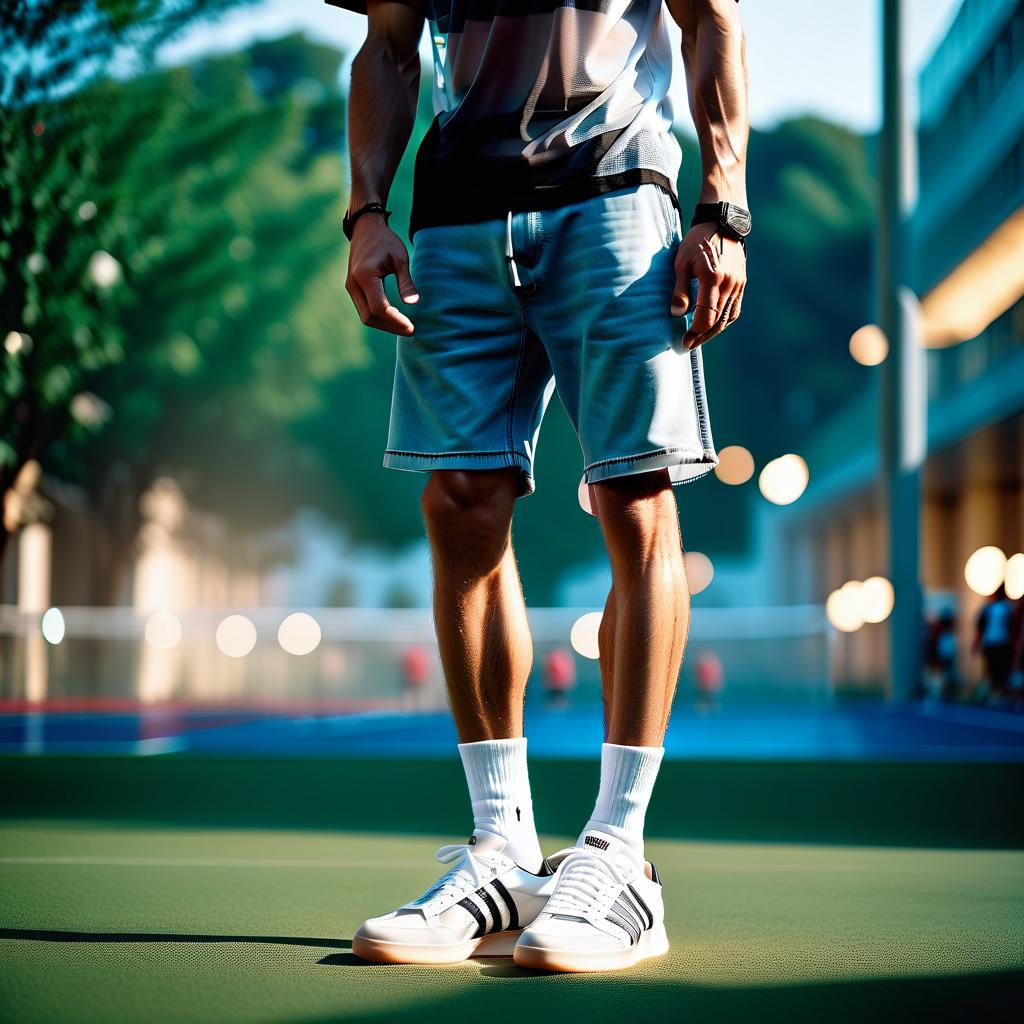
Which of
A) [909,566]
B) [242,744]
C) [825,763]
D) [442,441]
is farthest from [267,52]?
[442,441]

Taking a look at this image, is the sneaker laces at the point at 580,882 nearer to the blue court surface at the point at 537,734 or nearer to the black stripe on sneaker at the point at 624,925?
the black stripe on sneaker at the point at 624,925

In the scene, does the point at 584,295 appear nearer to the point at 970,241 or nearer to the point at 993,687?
the point at 993,687

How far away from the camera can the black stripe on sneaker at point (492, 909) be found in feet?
6.81

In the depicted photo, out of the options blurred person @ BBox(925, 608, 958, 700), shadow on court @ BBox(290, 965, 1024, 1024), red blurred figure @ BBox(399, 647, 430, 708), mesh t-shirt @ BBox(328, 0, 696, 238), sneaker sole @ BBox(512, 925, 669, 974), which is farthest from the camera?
blurred person @ BBox(925, 608, 958, 700)

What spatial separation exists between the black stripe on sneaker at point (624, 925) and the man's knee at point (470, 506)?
584mm

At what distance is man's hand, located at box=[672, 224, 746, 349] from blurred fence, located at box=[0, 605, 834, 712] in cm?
1365

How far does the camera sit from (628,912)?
6.56ft

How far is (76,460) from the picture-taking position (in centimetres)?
1931

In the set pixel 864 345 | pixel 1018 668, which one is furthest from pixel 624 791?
pixel 864 345

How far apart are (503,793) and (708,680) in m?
16.2

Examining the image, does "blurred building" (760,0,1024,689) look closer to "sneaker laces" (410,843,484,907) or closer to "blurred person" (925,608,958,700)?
"blurred person" (925,608,958,700)

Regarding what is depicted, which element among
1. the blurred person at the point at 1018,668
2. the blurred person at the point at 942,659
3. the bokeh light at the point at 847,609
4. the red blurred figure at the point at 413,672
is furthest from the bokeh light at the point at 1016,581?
the red blurred figure at the point at 413,672

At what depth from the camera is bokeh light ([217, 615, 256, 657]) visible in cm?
1711

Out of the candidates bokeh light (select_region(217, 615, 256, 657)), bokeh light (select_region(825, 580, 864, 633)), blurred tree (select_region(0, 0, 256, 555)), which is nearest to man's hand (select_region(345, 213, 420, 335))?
blurred tree (select_region(0, 0, 256, 555))
